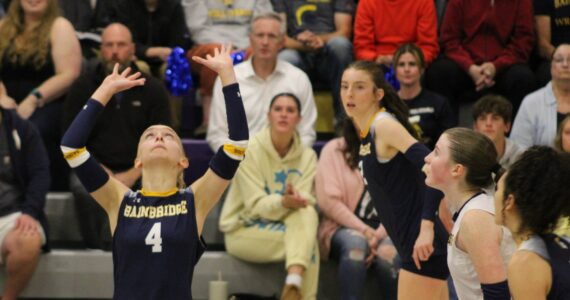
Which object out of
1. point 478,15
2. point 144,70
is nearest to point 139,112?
point 144,70

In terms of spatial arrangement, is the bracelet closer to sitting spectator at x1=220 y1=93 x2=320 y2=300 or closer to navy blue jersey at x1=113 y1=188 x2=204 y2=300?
sitting spectator at x1=220 y1=93 x2=320 y2=300

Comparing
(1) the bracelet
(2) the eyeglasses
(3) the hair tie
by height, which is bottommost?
(3) the hair tie

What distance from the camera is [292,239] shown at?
6.54 meters

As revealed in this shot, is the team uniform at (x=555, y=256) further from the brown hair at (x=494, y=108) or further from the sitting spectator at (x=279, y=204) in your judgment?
the brown hair at (x=494, y=108)

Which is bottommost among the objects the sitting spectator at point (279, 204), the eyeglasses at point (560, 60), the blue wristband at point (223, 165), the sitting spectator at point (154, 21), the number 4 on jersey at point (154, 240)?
the sitting spectator at point (279, 204)

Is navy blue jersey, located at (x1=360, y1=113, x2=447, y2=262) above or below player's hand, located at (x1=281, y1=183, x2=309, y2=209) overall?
above

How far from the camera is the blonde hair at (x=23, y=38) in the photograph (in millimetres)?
7387

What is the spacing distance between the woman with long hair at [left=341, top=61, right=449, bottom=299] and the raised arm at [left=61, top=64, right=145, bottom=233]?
4.33 feet

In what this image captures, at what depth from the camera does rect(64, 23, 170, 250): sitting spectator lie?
6906 millimetres

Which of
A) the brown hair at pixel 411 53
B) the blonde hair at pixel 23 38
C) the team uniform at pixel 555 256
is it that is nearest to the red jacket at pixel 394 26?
the brown hair at pixel 411 53

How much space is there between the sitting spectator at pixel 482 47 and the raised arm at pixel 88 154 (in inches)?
153

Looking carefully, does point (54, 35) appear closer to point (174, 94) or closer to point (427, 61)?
point (174, 94)

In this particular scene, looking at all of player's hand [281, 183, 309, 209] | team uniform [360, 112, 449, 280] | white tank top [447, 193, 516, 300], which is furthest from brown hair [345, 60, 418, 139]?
player's hand [281, 183, 309, 209]

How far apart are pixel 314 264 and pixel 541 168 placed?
3258 millimetres
